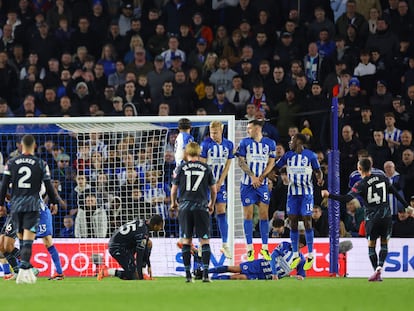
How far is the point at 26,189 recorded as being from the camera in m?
16.5

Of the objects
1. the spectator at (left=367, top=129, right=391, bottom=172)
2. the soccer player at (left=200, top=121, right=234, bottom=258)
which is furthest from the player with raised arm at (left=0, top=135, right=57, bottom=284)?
the spectator at (left=367, top=129, right=391, bottom=172)

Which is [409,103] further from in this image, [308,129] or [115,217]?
[115,217]

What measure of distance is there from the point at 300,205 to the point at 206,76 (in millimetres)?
6772

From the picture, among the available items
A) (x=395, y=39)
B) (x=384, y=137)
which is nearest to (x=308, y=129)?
(x=384, y=137)

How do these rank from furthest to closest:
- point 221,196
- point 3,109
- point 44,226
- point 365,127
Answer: point 3,109 → point 365,127 → point 221,196 → point 44,226

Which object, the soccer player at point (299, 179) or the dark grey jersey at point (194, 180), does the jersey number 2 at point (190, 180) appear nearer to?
the dark grey jersey at point (194, 180)

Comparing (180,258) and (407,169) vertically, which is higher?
(407,169)

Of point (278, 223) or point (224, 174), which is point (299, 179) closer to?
point (224, 174)

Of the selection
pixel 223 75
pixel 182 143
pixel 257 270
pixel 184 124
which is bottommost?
pixel 257 270

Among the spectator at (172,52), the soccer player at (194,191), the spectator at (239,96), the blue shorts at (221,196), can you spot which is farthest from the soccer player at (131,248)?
Answer: the spectator at (172,52)

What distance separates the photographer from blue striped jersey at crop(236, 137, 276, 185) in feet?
63.4

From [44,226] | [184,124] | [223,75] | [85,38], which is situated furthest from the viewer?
[85,38]

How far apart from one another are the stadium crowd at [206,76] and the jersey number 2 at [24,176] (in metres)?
5.11

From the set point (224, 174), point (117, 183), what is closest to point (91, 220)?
point (117, 183)
